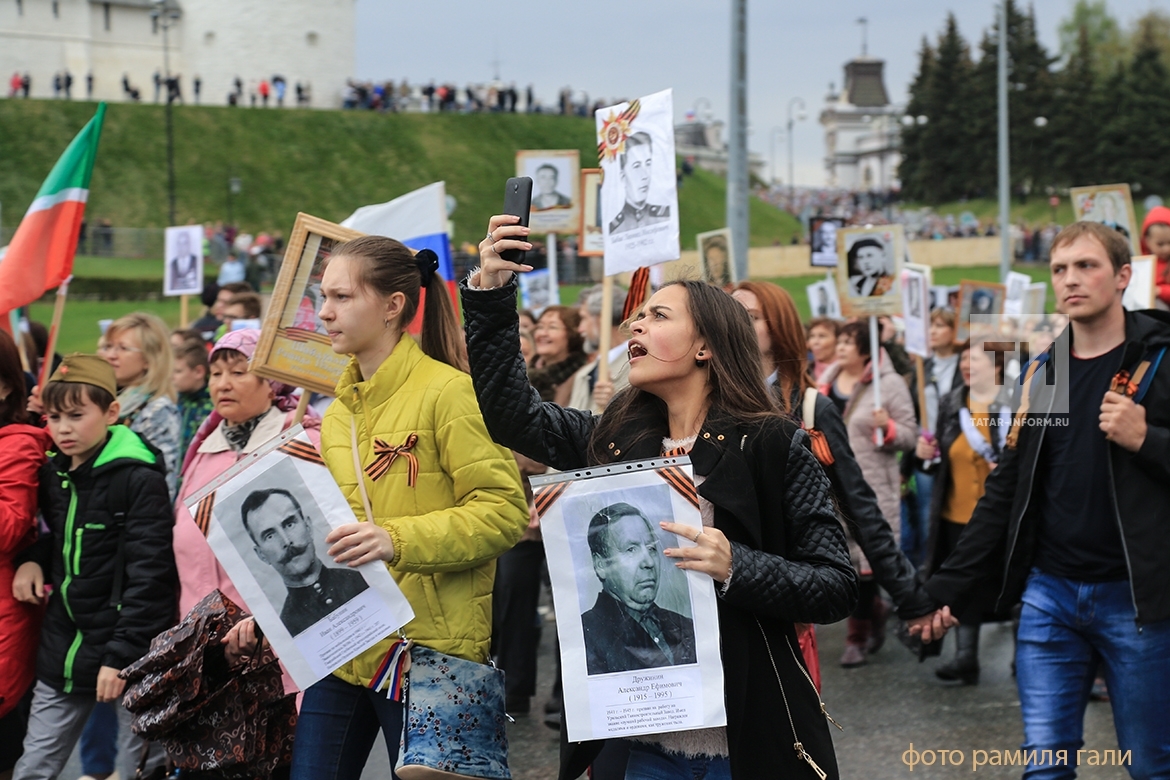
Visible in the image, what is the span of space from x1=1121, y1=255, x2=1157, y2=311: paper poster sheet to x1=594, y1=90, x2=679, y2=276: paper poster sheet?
333 centimetres

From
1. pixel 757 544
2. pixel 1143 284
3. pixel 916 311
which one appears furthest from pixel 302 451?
pixel 916 311

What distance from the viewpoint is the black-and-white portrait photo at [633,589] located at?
259 centimetres

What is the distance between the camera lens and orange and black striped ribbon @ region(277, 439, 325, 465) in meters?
3.00

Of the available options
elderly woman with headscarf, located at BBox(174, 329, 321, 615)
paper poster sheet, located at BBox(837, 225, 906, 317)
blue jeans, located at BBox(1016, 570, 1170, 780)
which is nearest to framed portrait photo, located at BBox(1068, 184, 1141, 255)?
paper poster sheet, located at BBox(837, 225, 906, 317)

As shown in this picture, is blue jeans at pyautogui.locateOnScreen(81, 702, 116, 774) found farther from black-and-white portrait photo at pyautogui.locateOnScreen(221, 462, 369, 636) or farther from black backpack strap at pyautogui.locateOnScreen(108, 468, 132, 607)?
black-and-white portrait photo at pyautogui.locateOnScreen(221, 462, 369, 636)

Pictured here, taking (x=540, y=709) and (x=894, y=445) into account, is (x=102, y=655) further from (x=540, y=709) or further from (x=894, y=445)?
(x=894, y=445)

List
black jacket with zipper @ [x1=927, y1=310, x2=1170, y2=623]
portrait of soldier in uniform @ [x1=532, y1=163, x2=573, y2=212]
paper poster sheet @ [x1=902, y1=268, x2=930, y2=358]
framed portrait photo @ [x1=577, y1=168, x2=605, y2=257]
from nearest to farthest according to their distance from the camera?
black jacket with zipper @ [x1=927, y1=310, x2=1170, y2=623], framed portrait photo @ [x1=577, y1=168, x2=605, y2=257], paper poster sheet @ [x1=902, y1=268, x2=930, y2=358], portrait of soldier in uniform @ [x1=532, y1=163, x2=573, y2=212]

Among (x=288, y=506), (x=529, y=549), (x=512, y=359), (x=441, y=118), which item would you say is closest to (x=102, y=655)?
(x=288, y=506)

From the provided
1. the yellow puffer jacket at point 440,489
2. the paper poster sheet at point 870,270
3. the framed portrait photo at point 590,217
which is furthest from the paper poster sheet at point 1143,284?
the yellow puffer jacket at point 440,489

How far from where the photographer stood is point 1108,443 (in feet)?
12.0

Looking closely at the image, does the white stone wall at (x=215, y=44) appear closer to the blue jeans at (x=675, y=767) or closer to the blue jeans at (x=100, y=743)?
the blue jeans at (x=100, y=743)

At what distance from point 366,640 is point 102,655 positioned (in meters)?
1.53

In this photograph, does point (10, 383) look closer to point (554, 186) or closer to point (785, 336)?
point (785, 336)

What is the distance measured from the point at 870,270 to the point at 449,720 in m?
5.46
